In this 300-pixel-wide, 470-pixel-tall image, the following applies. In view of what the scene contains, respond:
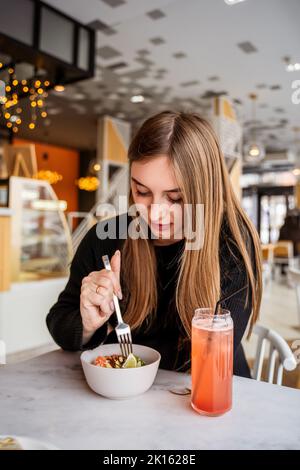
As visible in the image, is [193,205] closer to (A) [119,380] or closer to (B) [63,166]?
(A) [119,380]

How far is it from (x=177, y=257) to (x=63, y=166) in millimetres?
9574

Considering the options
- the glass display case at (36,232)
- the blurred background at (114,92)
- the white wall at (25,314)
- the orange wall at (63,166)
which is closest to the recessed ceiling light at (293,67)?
the blurred background at (114,92)

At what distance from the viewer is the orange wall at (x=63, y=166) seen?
9719 millimetres

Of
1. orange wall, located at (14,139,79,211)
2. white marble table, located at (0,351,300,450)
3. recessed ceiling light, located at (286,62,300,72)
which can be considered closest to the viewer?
white marble table, located at (0,351,300,450)

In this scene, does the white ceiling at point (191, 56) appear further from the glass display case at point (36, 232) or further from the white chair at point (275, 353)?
the white chair at point (275, 353)

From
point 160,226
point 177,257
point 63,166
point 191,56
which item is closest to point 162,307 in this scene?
point 177,257

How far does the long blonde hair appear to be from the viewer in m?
0.96

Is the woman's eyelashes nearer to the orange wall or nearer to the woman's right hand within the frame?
the woman's right hand

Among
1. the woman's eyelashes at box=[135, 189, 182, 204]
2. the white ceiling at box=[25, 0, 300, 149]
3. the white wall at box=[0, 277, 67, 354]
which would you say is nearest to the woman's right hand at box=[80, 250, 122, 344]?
the woman's eyelashes at box=[135, 189, 182, 204]

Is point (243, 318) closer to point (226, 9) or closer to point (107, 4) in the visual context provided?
point (107, 4)

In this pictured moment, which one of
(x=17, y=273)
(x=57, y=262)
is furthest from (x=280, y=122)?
(x=17, y=273)

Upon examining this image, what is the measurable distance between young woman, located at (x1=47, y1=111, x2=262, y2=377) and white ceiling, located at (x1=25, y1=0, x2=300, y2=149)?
2556mm

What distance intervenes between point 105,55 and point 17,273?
115 inches

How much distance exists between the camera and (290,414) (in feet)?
2.20
